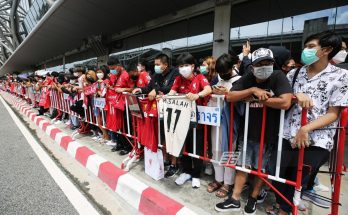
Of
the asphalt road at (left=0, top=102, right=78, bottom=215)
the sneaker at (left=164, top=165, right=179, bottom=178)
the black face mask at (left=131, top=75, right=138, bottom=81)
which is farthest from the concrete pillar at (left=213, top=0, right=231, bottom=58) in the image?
the asphalt road at (left=0, top=102, right=78, bottom=215)

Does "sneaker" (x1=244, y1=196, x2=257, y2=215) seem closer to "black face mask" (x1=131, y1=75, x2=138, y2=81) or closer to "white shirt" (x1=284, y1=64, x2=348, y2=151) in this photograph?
"white shirt" (x1=284, y1=64, x2=348, y2=151)

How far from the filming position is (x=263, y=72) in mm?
2225

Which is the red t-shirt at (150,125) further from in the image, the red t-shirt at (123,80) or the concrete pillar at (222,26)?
the concrete pillar at (222,26)

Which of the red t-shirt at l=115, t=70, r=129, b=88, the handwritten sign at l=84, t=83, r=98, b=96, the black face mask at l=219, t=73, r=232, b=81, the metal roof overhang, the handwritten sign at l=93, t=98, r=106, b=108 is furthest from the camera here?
the metal roof overhang

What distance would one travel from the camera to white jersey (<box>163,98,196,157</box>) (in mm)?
2828

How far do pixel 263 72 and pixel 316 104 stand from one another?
1.78ft

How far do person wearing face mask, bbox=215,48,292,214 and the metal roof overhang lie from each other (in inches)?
231

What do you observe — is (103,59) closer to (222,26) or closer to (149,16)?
(149,16)

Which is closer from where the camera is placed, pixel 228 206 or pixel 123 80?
pixel 228 206

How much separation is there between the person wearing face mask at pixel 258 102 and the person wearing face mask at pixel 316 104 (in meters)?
0.13

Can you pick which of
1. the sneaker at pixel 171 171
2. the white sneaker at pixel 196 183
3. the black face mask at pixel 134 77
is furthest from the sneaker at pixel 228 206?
the black face mask at pixel 134 77

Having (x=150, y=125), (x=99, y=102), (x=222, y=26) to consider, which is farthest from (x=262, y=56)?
(x=222, y=26)

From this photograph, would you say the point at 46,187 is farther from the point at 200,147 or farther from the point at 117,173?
the point at 200,147

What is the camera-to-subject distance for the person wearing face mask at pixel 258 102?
214 cm
